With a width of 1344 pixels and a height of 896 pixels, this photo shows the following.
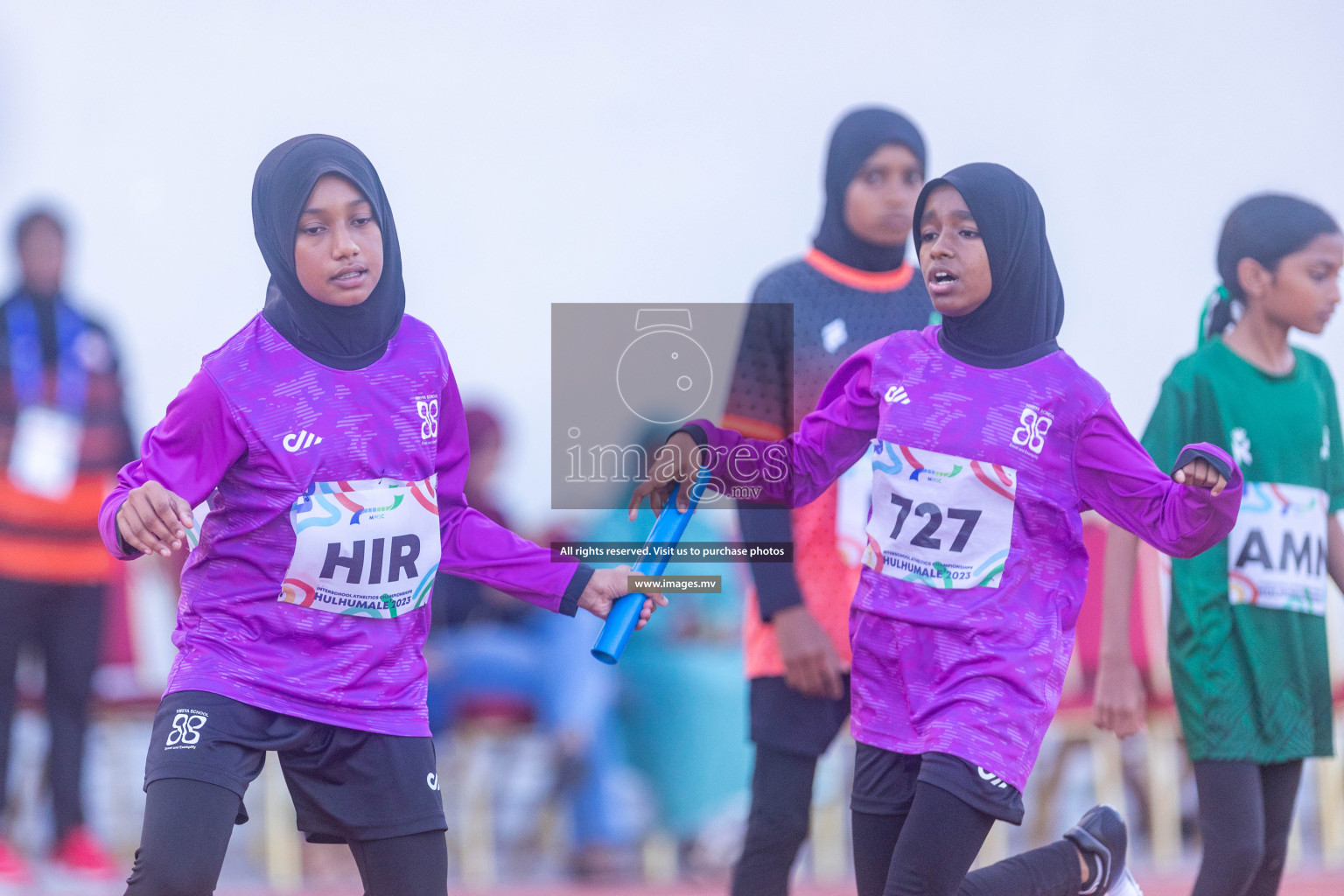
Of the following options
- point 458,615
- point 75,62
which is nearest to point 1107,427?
point 458,615

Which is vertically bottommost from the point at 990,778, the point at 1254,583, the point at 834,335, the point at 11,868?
the point at 11,868

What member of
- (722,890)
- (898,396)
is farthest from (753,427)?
(722,890)

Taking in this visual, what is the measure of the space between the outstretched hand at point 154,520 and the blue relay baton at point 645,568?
73cm

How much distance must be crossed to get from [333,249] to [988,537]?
124cm

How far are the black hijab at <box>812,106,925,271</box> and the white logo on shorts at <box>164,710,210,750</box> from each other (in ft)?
5.66

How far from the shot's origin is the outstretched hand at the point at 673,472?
9.11 ft

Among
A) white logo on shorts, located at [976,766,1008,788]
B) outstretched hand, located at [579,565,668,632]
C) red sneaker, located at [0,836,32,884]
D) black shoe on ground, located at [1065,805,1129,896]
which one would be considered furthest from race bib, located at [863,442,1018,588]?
red sneaker, located at [0,836,32,884]

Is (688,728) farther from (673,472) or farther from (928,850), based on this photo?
(928,850)

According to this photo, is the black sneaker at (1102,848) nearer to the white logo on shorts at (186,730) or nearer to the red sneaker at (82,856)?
the white logo on shorts at (186,730)

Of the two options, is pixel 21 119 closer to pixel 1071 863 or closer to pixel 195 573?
pixel 195 573

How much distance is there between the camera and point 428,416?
266 cm

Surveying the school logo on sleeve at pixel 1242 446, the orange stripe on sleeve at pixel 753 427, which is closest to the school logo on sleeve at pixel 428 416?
the orange stripe on sleeve at pixel 753 427

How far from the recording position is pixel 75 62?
5125mm

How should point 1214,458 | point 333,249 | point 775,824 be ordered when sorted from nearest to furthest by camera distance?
point 1214,458
point 333,249
point 775,824
